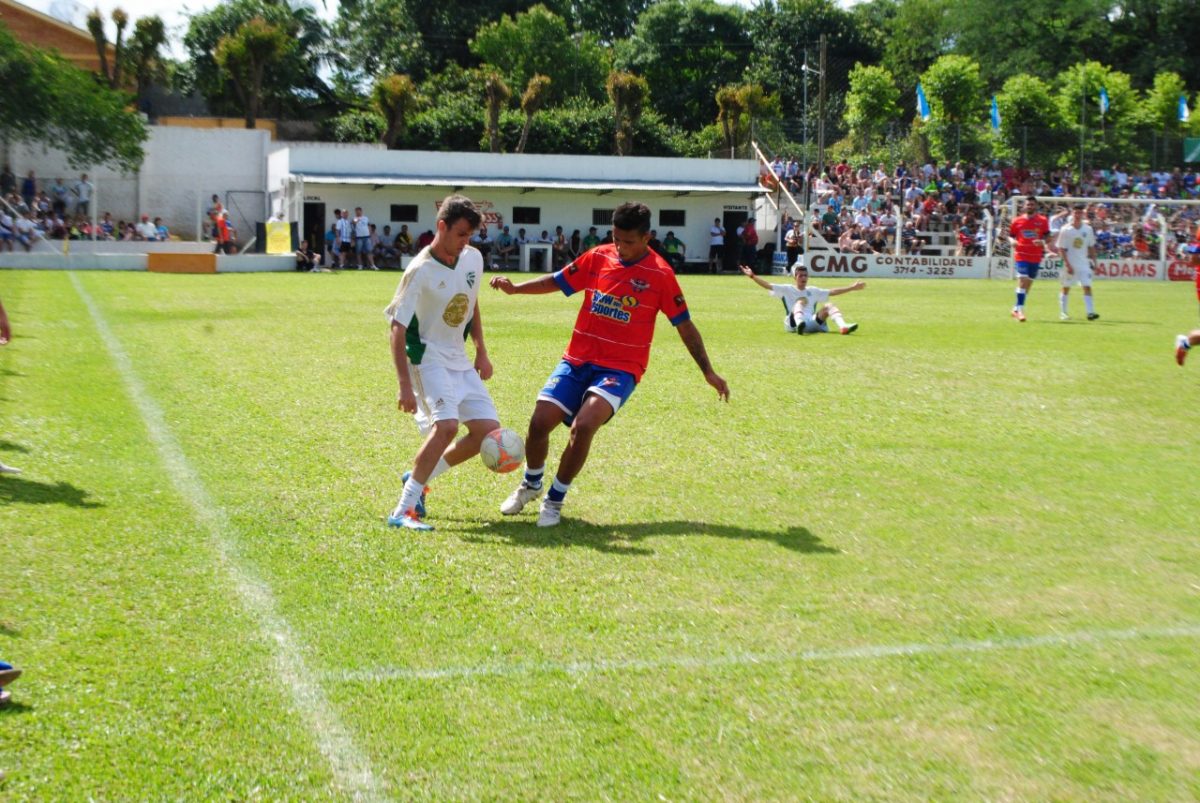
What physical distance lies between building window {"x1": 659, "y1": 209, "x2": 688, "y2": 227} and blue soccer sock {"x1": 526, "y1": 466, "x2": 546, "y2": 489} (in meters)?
38.4

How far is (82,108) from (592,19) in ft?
166

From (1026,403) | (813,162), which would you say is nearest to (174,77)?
(813,162)

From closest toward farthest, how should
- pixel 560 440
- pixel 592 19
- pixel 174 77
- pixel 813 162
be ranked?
pixel 560 440 < pixel 813 162 < pixel 174 77 < pixel 592 19

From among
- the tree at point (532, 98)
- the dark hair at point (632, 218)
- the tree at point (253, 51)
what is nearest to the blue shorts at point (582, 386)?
the dark hair at point (632, 218)

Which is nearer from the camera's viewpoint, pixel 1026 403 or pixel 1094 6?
pixel 1026 403

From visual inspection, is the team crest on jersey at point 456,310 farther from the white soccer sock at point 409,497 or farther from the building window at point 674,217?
the building window at point 674,217

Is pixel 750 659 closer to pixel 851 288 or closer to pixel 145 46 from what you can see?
pixel 851 288

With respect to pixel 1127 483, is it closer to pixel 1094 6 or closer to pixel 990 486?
pixel 990 486

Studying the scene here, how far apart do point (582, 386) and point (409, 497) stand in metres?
1.24

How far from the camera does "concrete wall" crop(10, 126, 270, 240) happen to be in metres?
46.1

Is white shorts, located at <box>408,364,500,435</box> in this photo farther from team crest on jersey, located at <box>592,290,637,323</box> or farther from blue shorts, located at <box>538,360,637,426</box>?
team crest on jersey, located at <box>592,290,637,323</box>

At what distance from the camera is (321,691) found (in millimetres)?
4676

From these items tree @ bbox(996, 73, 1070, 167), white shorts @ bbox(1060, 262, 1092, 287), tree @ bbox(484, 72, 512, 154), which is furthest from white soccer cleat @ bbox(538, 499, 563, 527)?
tree @ bbox(484, 72, 512, 154)

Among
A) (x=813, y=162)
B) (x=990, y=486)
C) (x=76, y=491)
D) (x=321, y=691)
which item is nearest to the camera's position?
(x=321, y=691)
